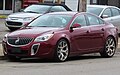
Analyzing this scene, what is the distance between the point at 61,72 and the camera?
11414mm

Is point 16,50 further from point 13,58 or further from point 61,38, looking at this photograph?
point 61,38

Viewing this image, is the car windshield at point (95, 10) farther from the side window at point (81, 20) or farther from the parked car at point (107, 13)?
the side window at point (81, 20)

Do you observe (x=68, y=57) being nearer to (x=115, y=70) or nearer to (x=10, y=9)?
(x=115, y=70)

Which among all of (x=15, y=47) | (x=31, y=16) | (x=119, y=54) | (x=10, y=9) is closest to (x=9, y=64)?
(x=15, y=47)

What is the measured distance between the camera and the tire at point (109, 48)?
50.5 ft

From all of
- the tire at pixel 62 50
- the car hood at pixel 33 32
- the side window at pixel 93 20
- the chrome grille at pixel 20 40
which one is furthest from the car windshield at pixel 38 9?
the chrome grille at pixel 20 40

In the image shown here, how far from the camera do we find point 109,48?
1552 cm

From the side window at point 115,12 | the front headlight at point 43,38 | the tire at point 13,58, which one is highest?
the side window at point 115,12

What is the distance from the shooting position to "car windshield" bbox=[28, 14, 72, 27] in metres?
14.3

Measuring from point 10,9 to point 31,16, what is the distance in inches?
536

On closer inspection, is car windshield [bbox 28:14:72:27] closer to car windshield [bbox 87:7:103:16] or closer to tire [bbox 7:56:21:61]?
tire [bbox 7:56:21:61]

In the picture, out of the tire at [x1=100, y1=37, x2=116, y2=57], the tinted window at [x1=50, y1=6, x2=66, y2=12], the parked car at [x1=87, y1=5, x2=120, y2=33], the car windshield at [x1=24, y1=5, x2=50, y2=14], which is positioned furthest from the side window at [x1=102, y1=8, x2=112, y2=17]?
the tire at [x1=100, y1=37, x2=116, y2=57]

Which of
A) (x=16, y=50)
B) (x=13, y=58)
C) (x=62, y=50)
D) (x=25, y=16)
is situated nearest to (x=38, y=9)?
(x=25, y=16)

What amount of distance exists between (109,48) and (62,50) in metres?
2.40
